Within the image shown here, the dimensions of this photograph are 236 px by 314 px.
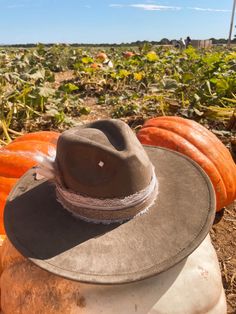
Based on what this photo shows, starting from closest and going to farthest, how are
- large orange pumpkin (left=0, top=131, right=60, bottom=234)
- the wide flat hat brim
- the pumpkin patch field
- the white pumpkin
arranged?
A: the wide flat hat brim
the white pumpkin
large orange pumpkin (left=0, top=131, right=60, bottom=234)
the pumpkin patch field

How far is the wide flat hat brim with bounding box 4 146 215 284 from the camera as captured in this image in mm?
1299

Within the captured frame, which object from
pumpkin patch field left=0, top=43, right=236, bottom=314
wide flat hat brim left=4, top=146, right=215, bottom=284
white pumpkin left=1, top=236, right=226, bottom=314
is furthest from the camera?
pumpkin patch field left=0, top=43, right=236, bottom=314

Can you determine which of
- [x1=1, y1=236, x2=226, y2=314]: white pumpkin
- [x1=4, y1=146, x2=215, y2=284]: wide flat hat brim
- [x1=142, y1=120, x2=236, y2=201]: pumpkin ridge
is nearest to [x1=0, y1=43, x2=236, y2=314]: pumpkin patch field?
[x1=142, y1=120, x2=236, y2=201]: pumpkin ridge

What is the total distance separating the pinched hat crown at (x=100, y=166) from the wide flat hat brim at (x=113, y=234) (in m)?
0.12

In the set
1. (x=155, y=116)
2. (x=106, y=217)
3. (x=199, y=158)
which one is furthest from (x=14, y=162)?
(x=155, y=116)

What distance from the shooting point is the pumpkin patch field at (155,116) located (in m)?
2.85

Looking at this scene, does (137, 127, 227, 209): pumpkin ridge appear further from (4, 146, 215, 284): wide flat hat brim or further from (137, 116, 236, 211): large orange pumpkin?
(4, 146, 215, 284): wide flat hat brim

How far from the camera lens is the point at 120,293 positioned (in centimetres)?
146

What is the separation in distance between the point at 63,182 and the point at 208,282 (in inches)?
27.1

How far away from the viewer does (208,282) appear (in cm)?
160

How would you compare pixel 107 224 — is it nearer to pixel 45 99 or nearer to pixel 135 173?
pixel 135 173

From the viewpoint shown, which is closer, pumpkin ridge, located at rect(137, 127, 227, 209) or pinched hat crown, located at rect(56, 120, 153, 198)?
pinched hat crown, located at rect(56, 120, 153, 198)

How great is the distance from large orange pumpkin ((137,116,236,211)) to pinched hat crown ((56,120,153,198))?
4.82ft

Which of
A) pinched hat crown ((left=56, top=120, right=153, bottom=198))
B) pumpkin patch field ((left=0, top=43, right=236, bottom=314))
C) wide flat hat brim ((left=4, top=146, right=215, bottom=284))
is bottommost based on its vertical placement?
pumpkin patch field ((left=0, top=43, right=236, bottom=314))
